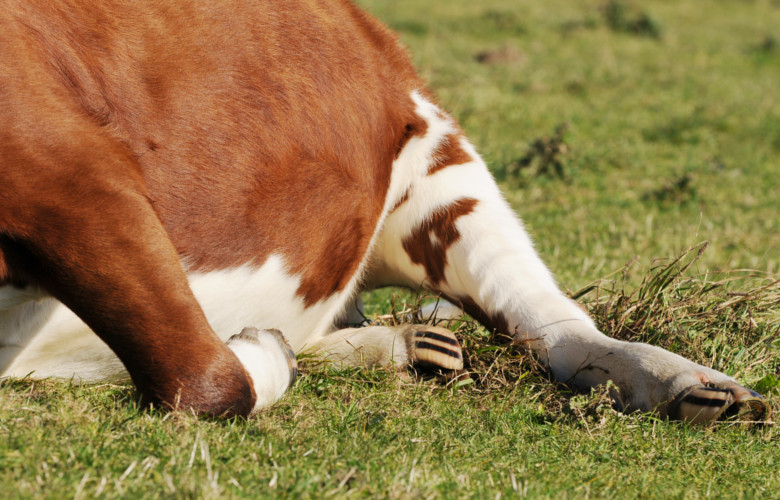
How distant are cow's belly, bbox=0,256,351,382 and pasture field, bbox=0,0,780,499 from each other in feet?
0.20

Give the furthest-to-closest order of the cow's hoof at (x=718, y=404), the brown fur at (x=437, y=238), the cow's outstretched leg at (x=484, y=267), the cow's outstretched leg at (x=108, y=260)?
the brown fur at (x=437, y=238) < the cow's outstretched leg at (x=484, y=267) < the cow's hoof at (x=718, y=404) < the cow's outstretched leg at (x=108, y=260)

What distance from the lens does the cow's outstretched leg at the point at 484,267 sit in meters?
2.59

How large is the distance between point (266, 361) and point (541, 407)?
0.71 meters

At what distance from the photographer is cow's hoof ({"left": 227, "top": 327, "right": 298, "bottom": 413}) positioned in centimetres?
223

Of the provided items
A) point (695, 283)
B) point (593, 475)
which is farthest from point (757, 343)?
point (593, 475)

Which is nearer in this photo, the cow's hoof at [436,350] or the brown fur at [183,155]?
the brown fur at [183,155]

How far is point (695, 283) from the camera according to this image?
3.14m

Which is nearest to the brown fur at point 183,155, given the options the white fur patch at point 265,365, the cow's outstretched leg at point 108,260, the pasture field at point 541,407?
the cow's outstretched leg at point 108,260

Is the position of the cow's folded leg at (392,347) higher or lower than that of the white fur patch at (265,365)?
lower

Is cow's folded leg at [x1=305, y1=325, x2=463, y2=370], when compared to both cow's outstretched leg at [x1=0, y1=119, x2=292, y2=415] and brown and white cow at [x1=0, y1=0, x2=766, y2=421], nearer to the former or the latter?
brown and white cow at [x1=0, y1=0, x2=766, y2=421]

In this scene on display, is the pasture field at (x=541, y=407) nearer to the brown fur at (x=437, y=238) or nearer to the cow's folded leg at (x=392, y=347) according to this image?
the cow's folded leg at (x=392, y=347)

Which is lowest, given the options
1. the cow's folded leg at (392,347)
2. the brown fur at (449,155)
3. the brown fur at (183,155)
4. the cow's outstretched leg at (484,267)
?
the cow's folded leg at (392,347)

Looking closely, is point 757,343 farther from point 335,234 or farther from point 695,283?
point 335,234

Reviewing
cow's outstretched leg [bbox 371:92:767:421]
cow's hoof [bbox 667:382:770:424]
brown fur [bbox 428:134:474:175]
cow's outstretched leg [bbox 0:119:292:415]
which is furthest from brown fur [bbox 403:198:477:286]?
cow's outstretched leg [bbox 0:119:292:415]
